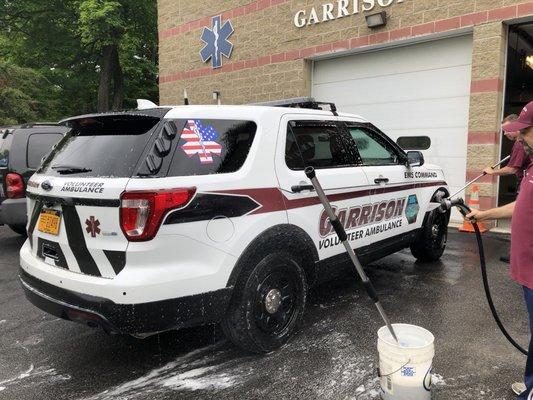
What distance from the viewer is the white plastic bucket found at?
268 centimetres

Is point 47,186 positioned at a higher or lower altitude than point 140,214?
higher

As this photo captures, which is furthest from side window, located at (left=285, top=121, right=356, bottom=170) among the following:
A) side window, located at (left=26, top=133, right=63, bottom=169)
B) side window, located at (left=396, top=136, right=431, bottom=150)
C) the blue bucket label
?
side window, located at (left=396, top=136, right=431, bottom=150)

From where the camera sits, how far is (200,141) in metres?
3.16

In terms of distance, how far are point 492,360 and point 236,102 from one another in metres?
9.90

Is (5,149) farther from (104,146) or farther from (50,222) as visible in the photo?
(104,146)

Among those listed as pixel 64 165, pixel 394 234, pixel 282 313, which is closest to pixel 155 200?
pixel 64 165

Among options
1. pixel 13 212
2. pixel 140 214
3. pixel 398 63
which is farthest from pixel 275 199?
pixel 398 63

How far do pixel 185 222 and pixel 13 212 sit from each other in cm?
458

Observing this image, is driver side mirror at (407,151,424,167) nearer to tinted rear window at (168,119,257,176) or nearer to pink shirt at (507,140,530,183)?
pink shirt at (507,140,530,183)

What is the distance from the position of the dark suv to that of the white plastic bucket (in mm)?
5337

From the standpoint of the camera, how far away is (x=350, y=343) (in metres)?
3.74

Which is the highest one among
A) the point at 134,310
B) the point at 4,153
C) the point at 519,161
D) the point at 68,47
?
the point at 68,47

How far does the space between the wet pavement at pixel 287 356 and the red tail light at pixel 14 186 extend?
1905 mm

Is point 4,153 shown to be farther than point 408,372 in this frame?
Yes
